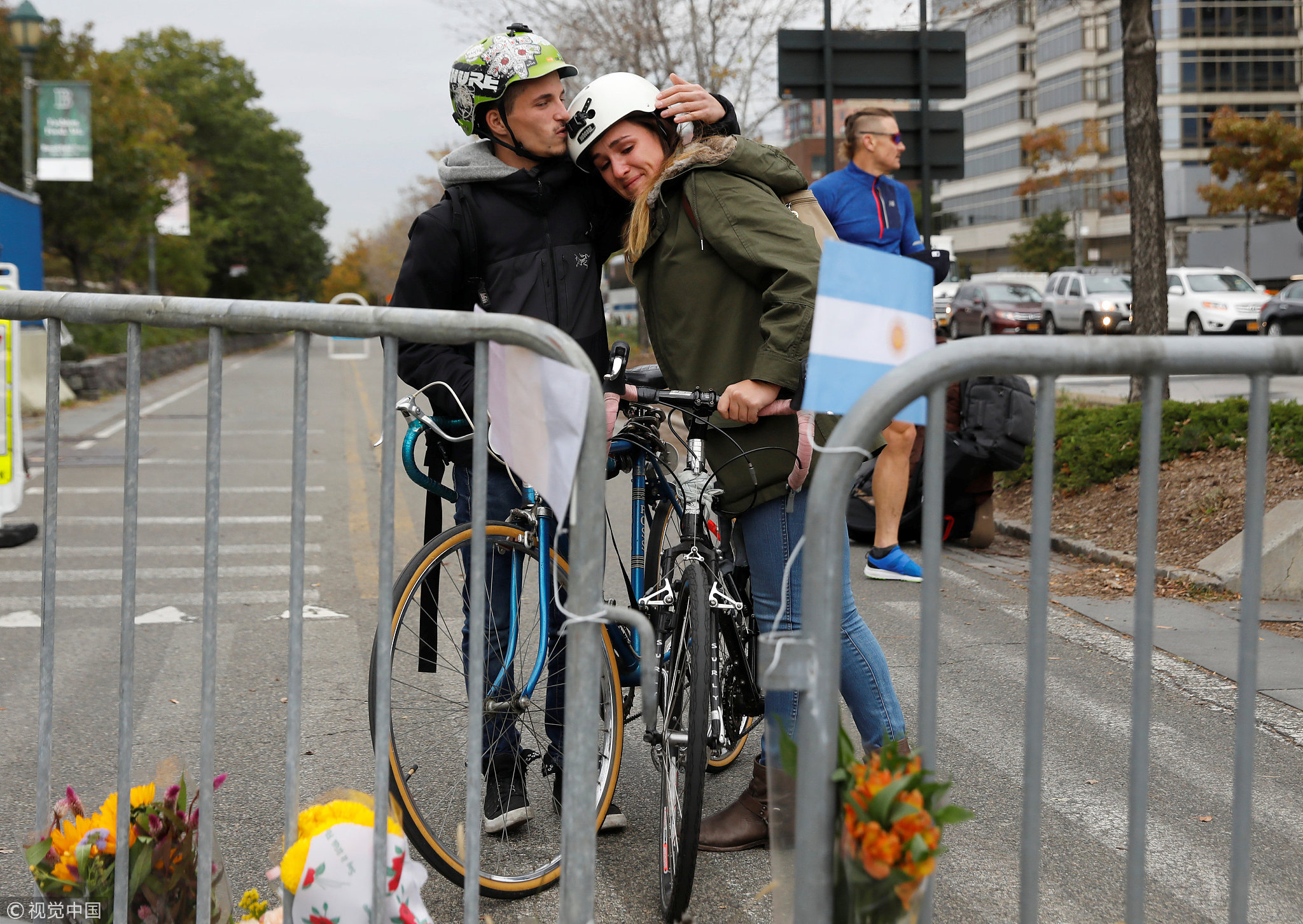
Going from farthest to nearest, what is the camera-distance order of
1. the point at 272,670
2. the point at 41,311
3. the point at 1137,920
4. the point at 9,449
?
the point at 9,449 → the point at 272,670 → the point at 41,311 → the point at 1137,920

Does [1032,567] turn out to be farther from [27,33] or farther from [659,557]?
[27,33]

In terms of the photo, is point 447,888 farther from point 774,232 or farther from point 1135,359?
point 1135,359

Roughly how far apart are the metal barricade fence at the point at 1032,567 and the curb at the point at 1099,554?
142 inches

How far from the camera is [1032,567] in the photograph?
6.40ft

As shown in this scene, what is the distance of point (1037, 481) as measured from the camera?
197cm

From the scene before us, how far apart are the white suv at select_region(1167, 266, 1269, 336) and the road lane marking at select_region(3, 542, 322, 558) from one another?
23136 millimetres

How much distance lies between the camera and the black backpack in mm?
6824

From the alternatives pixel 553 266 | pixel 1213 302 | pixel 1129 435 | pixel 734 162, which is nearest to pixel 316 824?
pixel 553 266

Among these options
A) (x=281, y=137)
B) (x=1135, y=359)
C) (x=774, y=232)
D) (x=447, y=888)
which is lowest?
(x=447, y=888)

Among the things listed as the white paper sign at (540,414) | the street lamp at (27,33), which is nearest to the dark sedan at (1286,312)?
the street lamp at (27,33)

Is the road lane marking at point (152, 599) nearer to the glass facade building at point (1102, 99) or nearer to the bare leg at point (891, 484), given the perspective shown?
the bare leg at point (891, 484)

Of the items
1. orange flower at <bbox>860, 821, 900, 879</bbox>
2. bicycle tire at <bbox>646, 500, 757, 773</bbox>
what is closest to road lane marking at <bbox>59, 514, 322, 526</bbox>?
bicycle tire at <bbox>646, 500, 757, 773</bbox>

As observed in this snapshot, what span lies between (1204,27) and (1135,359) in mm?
69633

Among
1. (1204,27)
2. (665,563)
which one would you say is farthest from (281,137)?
(665,563)
